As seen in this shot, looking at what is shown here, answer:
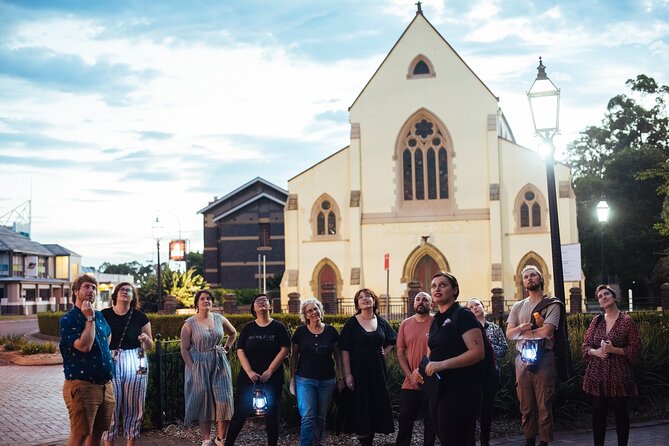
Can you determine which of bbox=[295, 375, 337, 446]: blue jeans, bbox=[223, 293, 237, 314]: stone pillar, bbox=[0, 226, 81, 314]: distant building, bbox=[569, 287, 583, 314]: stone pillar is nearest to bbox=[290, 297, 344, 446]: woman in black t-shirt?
bbox=[295, 375, 337, 446]: blue jeans

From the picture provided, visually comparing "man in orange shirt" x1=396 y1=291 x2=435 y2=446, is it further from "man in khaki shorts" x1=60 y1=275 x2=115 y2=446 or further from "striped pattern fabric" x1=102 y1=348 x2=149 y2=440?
"man in khaki shorts" x1=60 y1=275 x2=115 y2=446

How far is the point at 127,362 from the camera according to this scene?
8.21 m

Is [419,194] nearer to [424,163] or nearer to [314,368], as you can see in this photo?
[424,163]

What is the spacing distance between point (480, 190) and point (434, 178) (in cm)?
226

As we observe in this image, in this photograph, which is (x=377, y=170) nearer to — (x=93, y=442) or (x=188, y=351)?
(x=188, y=351)

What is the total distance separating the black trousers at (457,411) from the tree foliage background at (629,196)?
3969cm

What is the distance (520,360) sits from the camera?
8320mm

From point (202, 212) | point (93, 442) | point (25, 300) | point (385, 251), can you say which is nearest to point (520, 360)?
point (93, 442)

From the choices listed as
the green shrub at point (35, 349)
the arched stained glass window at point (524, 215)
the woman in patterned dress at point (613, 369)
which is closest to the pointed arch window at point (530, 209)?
the arched stained glass window at point (524, 215)

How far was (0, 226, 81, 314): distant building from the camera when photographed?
68.5 metres

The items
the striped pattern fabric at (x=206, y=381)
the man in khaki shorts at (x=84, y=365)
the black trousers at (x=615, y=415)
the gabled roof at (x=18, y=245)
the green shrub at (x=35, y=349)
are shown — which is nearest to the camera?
the man in khaki shorts at (x=84, y=365)

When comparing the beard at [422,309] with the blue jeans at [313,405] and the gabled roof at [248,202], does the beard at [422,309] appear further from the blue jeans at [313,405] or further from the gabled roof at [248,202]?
the gabled roof at [248,202]

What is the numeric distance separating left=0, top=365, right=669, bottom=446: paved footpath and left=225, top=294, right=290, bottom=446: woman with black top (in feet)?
5.02

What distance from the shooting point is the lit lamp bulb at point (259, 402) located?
8.34 m
